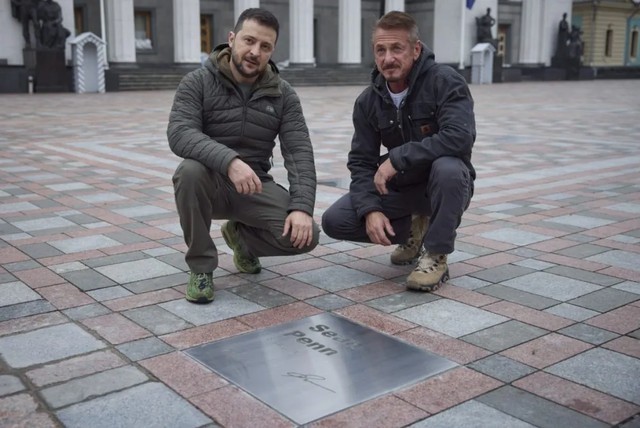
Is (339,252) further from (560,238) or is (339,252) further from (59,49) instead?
(59,49)

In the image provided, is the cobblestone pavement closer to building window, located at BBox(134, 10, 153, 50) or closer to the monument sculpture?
the monument sculpture

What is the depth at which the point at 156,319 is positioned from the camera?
138 inches

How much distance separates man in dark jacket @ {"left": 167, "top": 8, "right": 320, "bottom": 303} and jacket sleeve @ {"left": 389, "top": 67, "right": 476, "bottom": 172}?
1.70 ft

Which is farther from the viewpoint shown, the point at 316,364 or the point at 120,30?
the point at 120,30

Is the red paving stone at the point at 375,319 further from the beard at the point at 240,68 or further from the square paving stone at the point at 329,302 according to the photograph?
the beard at the point at 240,68

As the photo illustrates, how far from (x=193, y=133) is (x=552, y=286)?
205 cm

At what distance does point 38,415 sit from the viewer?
2521 millimetres

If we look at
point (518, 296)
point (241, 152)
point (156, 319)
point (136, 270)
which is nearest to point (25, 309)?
point (156, 319)

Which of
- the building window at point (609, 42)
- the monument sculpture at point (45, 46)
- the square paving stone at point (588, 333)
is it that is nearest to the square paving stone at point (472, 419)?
the square paving stone at point (588, 333)

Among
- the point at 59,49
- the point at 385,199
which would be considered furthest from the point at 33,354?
the point at 59,49

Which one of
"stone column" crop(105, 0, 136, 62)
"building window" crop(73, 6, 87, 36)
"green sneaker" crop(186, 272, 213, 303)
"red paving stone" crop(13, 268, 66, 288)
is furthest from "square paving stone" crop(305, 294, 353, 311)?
"building window" crop(73, 6, 87, 36)

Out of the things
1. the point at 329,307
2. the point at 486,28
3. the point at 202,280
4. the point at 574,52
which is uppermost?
the point at 486,28

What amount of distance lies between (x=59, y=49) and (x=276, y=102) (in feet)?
78.9

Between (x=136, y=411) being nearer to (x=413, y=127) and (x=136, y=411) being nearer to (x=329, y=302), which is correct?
(x=329, y=302)
